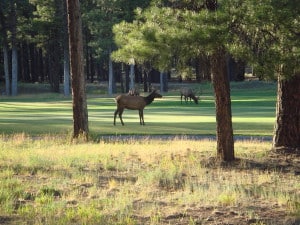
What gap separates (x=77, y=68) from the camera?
17953 mm

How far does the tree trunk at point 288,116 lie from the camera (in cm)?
1288

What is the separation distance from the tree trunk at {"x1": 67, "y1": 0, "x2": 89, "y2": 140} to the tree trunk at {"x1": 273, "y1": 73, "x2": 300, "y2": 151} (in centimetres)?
668

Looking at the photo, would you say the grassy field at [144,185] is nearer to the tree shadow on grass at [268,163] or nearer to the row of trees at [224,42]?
the tree shadow on grass at [268,163]

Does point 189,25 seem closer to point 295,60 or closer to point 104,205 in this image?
point 295,60

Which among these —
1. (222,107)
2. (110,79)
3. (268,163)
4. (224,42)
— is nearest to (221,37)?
(224,42)

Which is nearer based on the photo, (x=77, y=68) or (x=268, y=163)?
(x=268, y=163)

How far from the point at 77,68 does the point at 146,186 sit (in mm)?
A: 9125

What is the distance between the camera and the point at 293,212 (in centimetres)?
730

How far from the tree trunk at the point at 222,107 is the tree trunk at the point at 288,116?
1555 millimetres

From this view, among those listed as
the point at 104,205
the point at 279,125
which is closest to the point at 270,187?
the point at 104,205

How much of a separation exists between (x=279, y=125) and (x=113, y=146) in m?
4.67

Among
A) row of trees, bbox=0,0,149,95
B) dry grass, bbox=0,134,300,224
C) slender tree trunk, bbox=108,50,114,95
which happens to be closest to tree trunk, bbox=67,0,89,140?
dry grass, bbox=0,134,300,224

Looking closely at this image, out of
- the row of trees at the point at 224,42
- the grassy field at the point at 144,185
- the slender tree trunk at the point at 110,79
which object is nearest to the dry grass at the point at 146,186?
the grassy field at the point at 144,185

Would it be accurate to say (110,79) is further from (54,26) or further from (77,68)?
(77,68)
